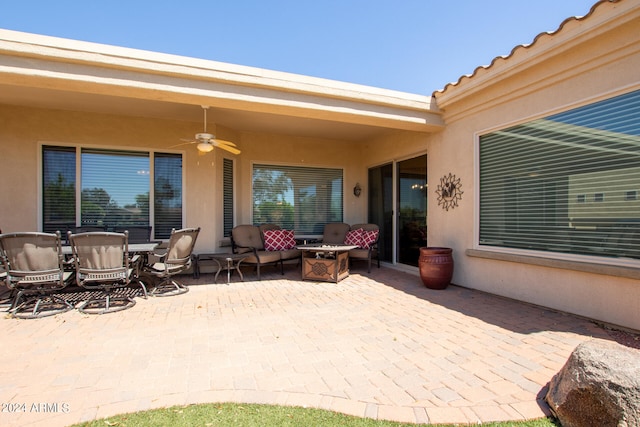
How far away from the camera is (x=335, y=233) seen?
7656mm

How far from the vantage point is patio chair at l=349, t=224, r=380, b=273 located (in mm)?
6574

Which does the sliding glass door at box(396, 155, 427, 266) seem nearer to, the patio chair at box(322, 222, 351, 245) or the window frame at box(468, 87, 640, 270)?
the patio chair at box(322, 222, 351, 245)

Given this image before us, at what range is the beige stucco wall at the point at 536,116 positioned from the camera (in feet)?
10.6

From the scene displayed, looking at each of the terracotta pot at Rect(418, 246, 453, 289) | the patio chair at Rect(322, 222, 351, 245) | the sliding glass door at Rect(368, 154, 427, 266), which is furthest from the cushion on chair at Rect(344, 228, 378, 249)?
the terracotta pot at Rect(418, 246, 453, 289)

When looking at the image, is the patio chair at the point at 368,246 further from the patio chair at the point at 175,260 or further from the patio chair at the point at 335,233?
the patio chair at the point at 175,260

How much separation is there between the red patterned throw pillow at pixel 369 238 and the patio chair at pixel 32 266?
5.19 metres

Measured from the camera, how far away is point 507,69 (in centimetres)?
412

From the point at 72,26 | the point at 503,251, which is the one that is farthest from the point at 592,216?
the point at 72,26

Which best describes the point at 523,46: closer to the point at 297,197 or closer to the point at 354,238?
the point at 354,238

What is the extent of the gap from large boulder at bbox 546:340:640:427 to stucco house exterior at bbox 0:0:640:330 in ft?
6.32

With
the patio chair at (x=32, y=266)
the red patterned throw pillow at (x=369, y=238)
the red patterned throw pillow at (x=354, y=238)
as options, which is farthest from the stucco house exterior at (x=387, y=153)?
the patio chair at (x=32, y=266)

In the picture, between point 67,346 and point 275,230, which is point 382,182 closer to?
point 275,230

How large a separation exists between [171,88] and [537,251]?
5293mm

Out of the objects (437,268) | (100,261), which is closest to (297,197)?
(437,268)
